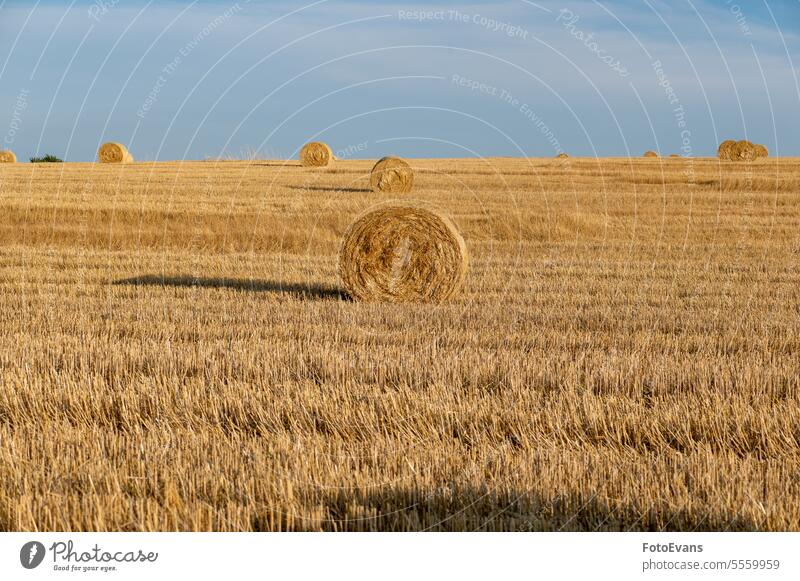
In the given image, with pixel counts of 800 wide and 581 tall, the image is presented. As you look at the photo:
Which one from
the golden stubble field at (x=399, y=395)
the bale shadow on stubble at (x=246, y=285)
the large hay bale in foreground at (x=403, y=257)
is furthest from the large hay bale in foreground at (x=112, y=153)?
the large hay bale in foreground at (x=403, y=257)

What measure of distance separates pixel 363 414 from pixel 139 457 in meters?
1.55

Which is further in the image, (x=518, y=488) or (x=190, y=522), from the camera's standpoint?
(x=518, y=488)

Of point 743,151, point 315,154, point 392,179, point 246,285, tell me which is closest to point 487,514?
point 246,285

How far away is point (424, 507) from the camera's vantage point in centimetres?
475

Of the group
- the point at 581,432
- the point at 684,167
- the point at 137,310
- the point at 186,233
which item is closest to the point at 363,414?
the point at 581,432

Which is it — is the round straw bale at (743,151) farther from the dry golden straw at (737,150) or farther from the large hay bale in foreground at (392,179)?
the large hay bale in foreground at (392,179)

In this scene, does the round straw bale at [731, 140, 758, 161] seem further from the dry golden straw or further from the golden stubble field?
the golden stubble field

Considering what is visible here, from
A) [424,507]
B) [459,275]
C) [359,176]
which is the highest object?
[359,176]

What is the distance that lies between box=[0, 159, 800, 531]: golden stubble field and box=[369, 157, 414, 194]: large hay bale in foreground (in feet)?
33.5

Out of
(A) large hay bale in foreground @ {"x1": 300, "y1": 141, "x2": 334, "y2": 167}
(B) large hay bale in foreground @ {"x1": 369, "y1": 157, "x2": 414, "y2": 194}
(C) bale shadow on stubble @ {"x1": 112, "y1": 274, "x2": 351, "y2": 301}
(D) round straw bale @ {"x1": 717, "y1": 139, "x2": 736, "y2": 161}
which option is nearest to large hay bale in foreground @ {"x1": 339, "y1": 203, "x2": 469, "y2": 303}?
(C) bale shadow on stubble @ {"x1": 112, "y1": 274, "x2": 351, "y2": 301}

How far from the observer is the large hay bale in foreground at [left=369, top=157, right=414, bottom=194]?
1085 inches

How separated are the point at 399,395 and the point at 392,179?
21337 millimetres

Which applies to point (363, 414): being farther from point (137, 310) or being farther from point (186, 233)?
point (186, 233)
